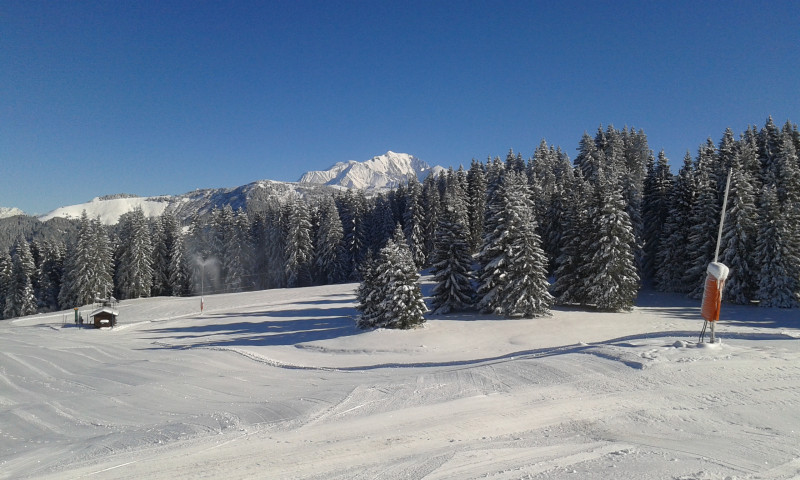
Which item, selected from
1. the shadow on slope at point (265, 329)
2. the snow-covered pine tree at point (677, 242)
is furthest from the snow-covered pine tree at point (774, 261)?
the shadow on slope at point (265, 329)

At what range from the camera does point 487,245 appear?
31.9 metres

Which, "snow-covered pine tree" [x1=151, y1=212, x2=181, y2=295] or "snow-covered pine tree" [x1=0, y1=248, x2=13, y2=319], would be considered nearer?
"snow-covered pine tree" [x1=0, y1=248, x2=13, y2=319]

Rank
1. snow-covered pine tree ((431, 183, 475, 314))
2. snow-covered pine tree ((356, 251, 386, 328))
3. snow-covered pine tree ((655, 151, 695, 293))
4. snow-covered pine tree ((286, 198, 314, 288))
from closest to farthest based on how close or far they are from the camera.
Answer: snow-covered pine tree ((356, 251, 386, 328)) < snow-covered pine tree ((431, 183, 475, 314)) < snow-covered pine tree ((655, 151, 695, 293)) < snow-covered pine tree ((286, 198, 314, 288))

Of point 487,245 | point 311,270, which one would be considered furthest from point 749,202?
point 311,270

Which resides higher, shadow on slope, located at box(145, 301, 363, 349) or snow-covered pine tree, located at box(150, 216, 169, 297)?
snow-covered pine tree, located at box(150, 216, 169, 297)

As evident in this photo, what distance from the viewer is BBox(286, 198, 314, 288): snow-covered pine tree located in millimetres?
61219

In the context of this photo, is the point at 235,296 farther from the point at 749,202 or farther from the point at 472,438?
the point at 749,202

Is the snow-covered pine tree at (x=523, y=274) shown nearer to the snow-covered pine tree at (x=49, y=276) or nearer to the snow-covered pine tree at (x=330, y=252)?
the snow-covered pine tree at (x=330, y=252)

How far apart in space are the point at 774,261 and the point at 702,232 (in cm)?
545

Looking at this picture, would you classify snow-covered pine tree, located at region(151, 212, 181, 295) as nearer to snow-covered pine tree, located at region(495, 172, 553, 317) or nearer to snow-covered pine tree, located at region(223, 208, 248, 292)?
snow-covered pine tree, located at region(223, 208, 248, 292)

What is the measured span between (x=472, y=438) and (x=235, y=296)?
151 ft

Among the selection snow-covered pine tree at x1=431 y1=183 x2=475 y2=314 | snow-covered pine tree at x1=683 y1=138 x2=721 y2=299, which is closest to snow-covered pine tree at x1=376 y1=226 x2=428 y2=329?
snow-covered pine tree at x1=431 y1=183 x2=475 y2=314

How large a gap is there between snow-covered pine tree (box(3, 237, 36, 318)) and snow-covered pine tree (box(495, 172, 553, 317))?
60595 millimetres

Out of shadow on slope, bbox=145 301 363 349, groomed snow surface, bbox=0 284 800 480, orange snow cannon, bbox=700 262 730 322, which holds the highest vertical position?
orange snow cannon, bbox=700 262 730 322
